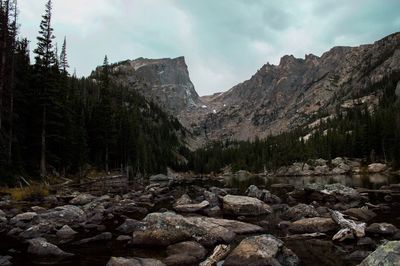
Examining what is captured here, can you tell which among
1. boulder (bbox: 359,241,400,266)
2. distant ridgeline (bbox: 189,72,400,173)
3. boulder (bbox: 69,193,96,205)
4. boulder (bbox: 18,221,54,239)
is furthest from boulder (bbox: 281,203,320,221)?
distant ridgeline (bbox: 189,72,400,173)

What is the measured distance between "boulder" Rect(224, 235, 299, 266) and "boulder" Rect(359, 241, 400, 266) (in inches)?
149

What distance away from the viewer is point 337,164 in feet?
422

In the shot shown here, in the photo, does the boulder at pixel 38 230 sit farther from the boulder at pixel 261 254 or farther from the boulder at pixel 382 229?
the boulder at pixel 382 229

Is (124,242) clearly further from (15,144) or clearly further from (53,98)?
(53,98)

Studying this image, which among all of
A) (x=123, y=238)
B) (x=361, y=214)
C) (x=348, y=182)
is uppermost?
(x=123, y=238)

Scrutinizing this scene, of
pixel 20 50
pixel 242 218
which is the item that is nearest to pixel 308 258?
pixel 242 218

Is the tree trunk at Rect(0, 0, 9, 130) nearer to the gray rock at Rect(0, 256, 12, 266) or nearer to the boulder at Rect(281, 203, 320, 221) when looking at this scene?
the gray rock at Rect(0, 256, 12, 266)

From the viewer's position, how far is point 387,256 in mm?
11273

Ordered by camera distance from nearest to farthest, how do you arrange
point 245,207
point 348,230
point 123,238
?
point 348,230 → point 123,238 → point 245,207

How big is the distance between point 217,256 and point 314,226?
8851 mm

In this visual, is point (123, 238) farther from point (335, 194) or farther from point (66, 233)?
point (335, 194)

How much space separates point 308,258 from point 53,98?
139 ft

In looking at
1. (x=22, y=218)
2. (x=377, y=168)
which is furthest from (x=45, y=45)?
(x=377, y=168)

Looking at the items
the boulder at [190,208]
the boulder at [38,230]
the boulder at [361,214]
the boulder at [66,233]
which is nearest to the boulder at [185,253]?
the boulder at [66,233]
